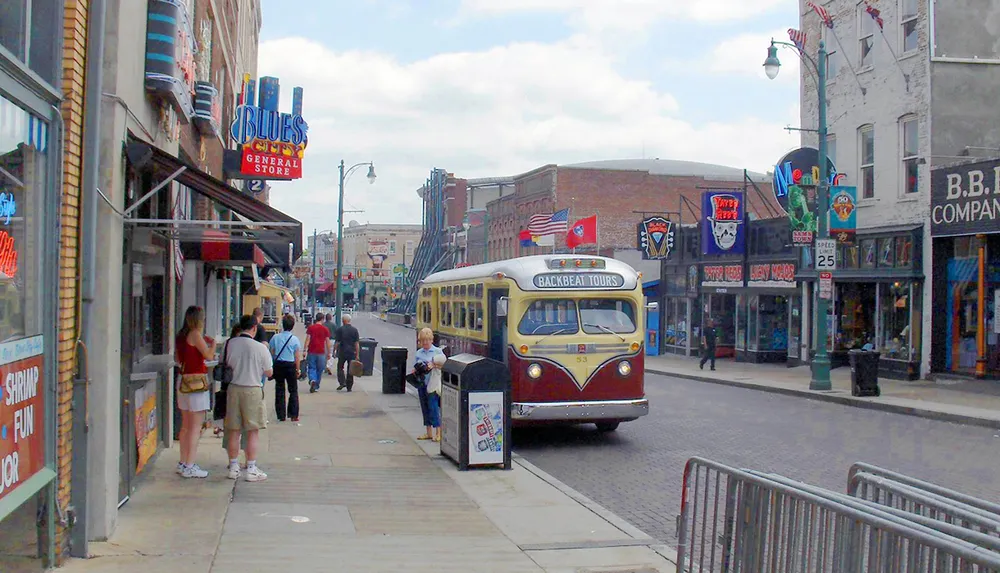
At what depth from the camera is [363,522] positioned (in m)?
8.59

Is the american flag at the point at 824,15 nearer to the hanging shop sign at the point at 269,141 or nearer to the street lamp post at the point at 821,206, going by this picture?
the street lamp post at the point at 821,206

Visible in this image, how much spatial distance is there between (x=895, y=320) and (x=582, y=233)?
23751 millimetres

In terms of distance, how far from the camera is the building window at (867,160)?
86.7 feet

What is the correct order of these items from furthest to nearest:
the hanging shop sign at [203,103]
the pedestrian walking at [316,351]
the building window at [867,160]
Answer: the building window at [867,160] → the pedestrian walking at [316,351] → the hanging shop sign at [203,103]

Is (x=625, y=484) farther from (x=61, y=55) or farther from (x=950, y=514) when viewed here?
(x=61, y=55)

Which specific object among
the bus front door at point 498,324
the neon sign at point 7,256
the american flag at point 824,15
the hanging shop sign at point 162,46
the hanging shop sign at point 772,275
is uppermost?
the american flag at point 824,15

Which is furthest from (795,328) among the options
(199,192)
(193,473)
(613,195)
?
(613,195)

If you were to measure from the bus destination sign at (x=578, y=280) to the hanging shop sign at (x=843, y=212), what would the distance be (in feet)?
44.5

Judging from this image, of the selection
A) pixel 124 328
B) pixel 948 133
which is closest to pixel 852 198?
pixel 948 133

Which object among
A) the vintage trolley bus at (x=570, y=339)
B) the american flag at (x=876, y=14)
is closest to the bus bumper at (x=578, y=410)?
the vintage trolley bus at (x=570, y=339)

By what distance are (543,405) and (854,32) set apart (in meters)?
18.8

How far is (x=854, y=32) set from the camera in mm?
27281

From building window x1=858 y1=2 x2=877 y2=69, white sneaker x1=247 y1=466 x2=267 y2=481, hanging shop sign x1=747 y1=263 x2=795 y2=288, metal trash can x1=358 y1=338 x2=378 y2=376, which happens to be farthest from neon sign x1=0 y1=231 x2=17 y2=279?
hanging shop sign x1=747 y1=263 x2=795 y2=288

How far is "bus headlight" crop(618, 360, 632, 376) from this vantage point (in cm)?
1407
